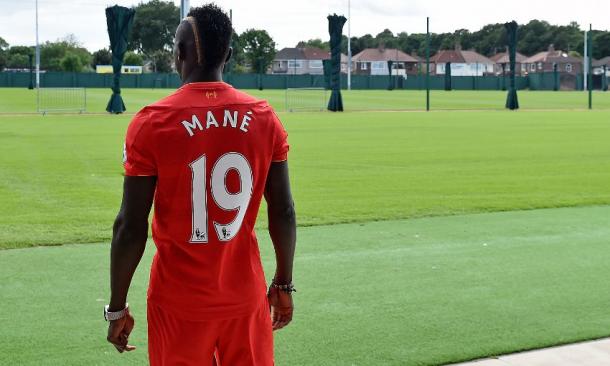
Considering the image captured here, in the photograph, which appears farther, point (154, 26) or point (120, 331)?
point (154, 26)

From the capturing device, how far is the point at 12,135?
73.9 ft

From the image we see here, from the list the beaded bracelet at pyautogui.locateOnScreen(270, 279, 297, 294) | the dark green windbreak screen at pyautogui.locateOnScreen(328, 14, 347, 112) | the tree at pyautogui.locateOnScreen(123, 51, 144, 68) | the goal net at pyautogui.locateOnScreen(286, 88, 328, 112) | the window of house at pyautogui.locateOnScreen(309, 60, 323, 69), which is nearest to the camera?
the beaded bracelet at pyautogui.locateOnScreen(270, 279, 297, 294)

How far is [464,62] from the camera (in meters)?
131

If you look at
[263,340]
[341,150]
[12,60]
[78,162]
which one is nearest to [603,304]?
[263,340]

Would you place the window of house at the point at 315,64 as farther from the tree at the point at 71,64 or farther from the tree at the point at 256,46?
the tree at the point at 71,64

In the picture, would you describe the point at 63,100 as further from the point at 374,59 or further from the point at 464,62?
the point at 464,62

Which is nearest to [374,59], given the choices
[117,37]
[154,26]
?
[154,26]

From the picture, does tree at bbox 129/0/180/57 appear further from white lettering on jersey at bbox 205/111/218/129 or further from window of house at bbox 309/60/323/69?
white lettering on jersey at bbox 205/111/218/129

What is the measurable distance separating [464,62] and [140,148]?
131m

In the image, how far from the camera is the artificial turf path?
5.47 m

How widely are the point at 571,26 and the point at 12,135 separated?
127306mm

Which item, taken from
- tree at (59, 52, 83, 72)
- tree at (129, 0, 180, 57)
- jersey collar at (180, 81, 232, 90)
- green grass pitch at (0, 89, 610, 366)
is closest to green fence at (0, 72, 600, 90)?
tree at (59, 52, 83, 72)

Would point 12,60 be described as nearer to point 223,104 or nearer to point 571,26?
point 571,26

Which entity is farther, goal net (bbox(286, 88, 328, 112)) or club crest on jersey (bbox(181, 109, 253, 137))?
goal net (bbox(286, 88, 328, 112))
